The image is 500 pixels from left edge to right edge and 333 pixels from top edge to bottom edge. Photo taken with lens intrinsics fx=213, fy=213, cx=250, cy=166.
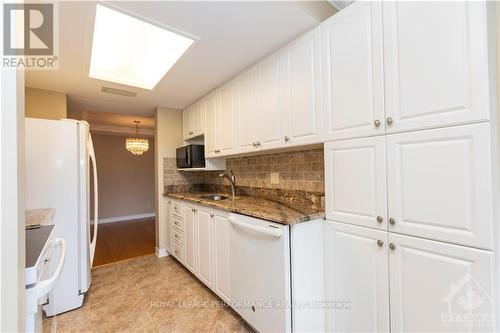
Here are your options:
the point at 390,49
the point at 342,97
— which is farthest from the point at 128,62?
the point at 390,49

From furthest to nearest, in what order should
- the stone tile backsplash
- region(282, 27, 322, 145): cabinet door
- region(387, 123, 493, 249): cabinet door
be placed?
the stone tile backsplash → region(282, 27, 322, 145): cabinet door → region(387, 123, 493, 249): cabinet door

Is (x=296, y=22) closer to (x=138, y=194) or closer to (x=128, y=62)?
(x=128, y=62)

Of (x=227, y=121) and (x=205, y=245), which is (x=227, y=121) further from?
(x=205, y=245)

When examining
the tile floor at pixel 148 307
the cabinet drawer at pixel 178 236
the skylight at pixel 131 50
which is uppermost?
A: the skylight at pixel 131 50

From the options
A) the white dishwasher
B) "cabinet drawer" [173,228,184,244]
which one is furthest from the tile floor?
"cabinet drawer" [173,228,184,244]

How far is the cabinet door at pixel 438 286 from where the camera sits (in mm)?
876

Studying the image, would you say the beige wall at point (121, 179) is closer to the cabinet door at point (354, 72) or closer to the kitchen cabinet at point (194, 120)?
the kitchen cabinet at point (194, 120)

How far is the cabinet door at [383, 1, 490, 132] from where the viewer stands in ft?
2.86

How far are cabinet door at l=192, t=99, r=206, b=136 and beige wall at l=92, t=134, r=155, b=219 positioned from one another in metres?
3.91

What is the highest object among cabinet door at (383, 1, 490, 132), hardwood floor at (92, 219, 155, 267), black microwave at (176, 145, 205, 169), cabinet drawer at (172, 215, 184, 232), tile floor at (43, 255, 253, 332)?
cabinet door at (383, 1, 490, 132)

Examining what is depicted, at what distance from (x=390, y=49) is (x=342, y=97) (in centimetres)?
32

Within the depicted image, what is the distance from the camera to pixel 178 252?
2852 millimetres

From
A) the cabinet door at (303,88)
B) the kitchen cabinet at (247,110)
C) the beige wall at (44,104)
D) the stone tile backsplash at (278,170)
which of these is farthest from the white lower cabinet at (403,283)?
the beige wall at (44,104)

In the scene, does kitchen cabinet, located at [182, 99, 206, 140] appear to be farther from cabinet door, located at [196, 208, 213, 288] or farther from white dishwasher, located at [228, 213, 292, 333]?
white dishwasher, located at [228, 213, 292, 333]
